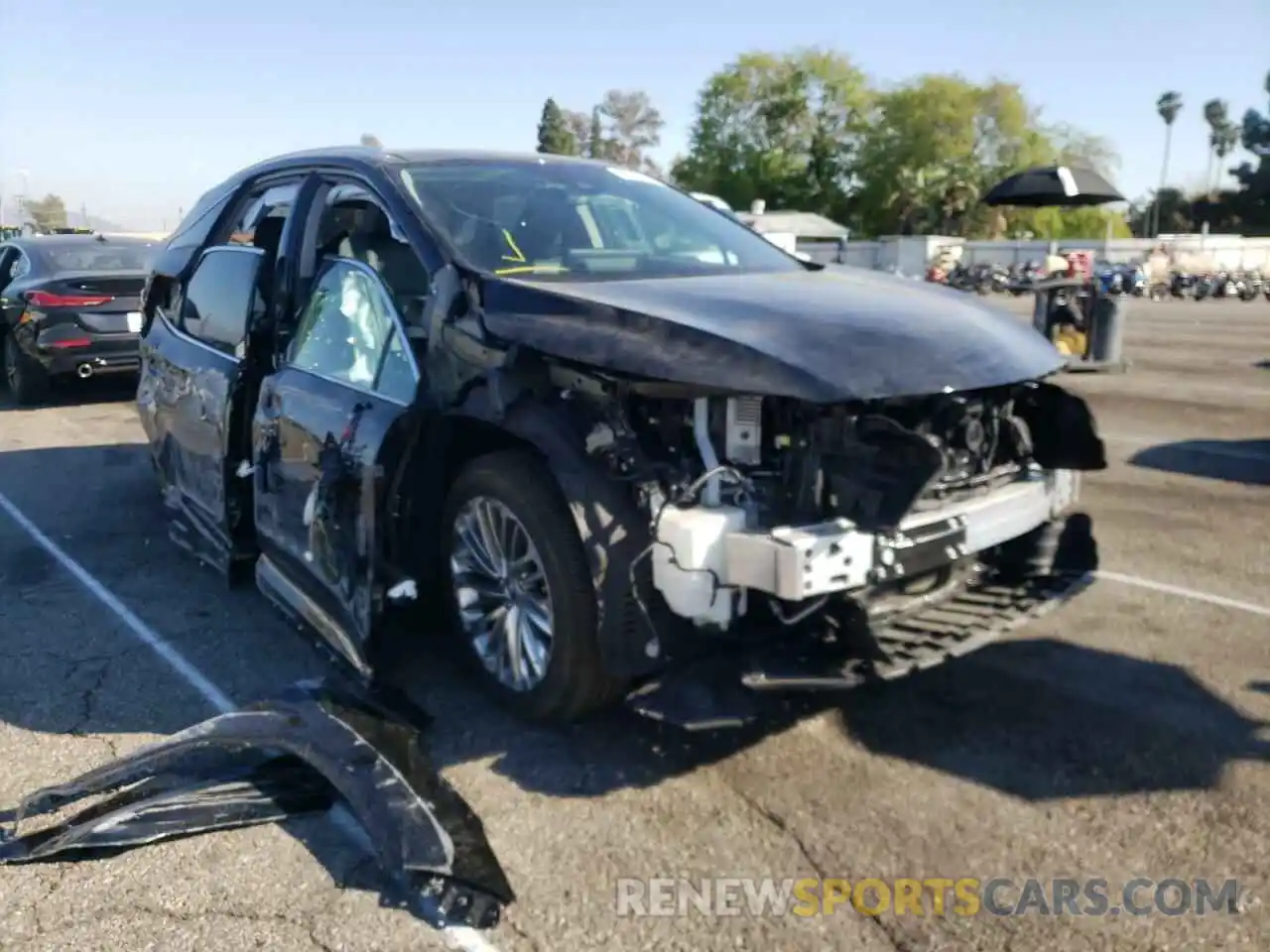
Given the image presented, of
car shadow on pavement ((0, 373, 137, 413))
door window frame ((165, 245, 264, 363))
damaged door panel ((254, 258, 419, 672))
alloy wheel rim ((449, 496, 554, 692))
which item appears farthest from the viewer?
car shadow on pavement ((0, 373, 137, 413))

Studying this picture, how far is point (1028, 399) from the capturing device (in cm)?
404

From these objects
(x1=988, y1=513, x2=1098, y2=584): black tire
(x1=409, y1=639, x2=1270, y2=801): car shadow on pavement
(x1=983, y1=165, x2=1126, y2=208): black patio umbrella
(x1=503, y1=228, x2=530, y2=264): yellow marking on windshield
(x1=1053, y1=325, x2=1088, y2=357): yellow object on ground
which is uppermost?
(x1=983, y1=165, x2=1126, y2=208): black patio umbrella

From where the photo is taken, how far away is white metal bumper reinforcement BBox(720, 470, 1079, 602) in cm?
299

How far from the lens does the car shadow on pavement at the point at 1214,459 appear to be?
7.55 metres

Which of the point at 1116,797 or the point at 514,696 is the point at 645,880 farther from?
the point at 1116,797

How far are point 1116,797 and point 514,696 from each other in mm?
1901

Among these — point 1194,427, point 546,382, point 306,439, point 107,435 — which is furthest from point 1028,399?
point 107,435

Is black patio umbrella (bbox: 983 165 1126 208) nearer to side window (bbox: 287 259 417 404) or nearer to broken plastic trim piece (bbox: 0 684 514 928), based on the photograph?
side window (bbox: 287 259 417 404)

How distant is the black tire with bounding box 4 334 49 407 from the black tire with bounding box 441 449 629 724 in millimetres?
8918

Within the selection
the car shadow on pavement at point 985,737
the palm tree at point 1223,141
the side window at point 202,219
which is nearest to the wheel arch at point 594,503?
the car shadow on pavement at point 985,737

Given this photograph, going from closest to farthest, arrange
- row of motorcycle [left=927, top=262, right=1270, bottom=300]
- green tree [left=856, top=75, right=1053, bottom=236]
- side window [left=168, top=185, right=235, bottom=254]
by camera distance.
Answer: side window [left=168, top=185, right=235, bottom=254], row of motorcycle [left=927, top=262, right=1270, bottom=300], green tree [left=856, top=75, right=1053, bottom=236]

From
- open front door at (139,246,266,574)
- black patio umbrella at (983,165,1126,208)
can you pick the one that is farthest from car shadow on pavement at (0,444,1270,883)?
black patio umbrella at (983,165,1126,208)

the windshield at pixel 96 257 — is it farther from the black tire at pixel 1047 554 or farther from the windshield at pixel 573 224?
the black tire at pixel 1047 554

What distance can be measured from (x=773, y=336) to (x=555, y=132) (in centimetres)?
8519
